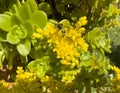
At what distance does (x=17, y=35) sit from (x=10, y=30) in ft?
0.11

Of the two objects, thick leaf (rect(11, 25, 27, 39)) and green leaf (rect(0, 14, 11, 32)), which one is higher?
green leaf (rect(0, 14, 11, 32))

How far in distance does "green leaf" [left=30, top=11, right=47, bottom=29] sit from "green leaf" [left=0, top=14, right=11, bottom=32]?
92mm

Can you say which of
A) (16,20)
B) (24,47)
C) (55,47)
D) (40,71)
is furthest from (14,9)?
(55,47)

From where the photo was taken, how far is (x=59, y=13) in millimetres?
1892

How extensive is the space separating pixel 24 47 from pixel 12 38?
0.20 feet

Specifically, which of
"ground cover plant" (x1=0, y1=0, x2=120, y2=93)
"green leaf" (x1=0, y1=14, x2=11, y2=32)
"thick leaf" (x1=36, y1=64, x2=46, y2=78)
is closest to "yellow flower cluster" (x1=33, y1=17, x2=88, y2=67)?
"ground cover plant" (x1=0, y1=0, x2=120, y2=93)

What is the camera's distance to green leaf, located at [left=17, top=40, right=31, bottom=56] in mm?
1616

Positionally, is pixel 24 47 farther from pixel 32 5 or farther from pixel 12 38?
pixel 32 5

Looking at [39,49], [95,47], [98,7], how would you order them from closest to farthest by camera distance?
[39,49]
[95,47]
[98,7]

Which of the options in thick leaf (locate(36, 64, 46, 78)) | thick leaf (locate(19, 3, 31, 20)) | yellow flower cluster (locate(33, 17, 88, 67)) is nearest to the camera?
yellow flower cluster (locate(33, 17, 88, 67))

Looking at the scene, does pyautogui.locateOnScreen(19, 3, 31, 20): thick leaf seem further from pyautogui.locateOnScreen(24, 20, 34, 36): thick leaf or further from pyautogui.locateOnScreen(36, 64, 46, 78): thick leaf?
pyautogui.locateOnScreen(36, 64, 46, 78): thick leaf

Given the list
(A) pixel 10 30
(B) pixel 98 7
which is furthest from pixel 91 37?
(A) pixel 10 30

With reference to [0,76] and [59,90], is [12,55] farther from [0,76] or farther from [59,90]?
[59,90]

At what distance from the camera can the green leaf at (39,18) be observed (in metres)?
1.64
